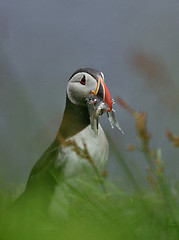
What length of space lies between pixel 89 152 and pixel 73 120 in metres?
0.34

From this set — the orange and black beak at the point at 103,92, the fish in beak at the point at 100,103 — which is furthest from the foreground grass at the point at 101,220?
the orange and black beak at the point at 103,92

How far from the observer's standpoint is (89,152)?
3.35 metres

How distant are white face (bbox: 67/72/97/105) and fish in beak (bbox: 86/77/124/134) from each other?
5 cm

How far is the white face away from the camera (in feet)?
11.4

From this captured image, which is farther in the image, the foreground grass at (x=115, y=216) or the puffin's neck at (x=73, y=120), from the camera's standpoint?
the puffin's neck at (x=73, y=120)

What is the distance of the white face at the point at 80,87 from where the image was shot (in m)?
3.46

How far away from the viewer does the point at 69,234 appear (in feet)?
4.58

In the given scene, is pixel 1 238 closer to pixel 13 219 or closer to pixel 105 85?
pixel 13 219

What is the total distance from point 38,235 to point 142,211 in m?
0.45

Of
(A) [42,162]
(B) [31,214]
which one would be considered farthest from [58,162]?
(B) [31,214]

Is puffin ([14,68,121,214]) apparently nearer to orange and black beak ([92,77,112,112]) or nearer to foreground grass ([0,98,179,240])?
orange and black beak ([92,77,112,112])

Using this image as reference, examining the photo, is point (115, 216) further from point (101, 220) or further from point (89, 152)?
point (89, 152)

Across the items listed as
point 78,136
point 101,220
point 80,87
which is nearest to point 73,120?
point 78,136

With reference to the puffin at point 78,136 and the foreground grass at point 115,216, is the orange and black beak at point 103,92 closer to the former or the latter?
the puffin at point 78,136
